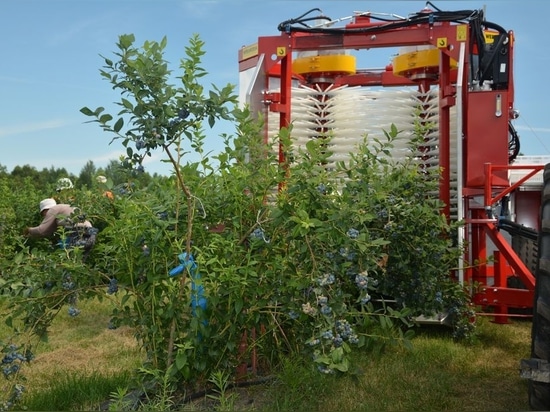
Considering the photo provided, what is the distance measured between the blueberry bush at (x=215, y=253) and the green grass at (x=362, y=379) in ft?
0.88

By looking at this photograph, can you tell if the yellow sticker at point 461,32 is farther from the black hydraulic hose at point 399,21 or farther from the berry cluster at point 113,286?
the berry cluster at point 113,286

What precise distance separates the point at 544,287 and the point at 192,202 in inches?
75.5

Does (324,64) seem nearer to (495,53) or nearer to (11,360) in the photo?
(495,53)

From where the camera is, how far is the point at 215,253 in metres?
4.36

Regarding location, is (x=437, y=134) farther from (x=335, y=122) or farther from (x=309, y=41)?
(x=309, y=41)

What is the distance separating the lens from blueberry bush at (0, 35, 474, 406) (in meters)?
3.87

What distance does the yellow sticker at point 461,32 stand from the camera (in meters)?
7.02

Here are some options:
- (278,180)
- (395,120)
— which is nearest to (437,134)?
(395,120)

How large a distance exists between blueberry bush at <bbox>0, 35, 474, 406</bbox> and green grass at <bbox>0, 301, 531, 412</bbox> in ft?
0.88

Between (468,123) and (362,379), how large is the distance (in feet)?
9.38

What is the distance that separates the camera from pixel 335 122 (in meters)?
7.77

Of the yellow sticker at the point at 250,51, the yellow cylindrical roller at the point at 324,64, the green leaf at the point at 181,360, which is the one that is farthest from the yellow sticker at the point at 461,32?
the green leaf at the point at 181,360

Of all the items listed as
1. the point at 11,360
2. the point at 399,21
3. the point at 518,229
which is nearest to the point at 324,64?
the point at 399,21

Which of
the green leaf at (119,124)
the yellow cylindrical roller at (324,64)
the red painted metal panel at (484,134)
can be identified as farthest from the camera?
the yellow cylindrical roller at (324,64)
